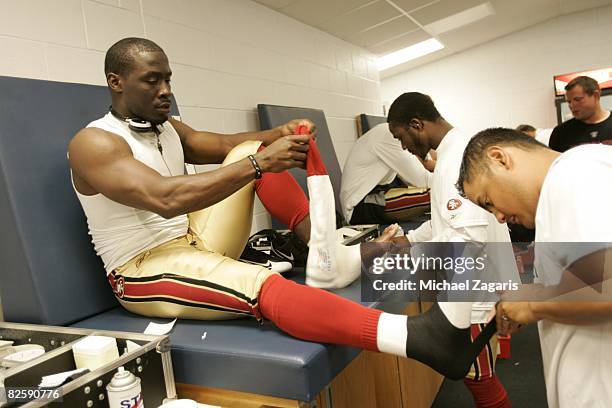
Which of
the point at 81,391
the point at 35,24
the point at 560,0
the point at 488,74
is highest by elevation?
the point at 560,0

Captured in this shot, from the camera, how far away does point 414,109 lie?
2201 millimetres

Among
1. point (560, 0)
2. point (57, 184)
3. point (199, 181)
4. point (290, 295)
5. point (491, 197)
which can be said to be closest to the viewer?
point (491, 197)

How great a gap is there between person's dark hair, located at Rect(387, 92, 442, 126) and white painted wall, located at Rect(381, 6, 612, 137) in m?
5.74

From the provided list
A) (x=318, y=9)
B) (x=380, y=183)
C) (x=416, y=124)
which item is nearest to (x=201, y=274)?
(x=416, y=124)

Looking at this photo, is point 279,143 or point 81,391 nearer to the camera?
point 81,391

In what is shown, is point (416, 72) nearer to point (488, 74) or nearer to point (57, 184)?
point (488, 74)

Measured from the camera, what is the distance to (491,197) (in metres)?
1.16

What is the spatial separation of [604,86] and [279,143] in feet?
22.2

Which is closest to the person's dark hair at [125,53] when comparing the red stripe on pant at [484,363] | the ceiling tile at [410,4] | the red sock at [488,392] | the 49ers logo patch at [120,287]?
the 49ers logo patch at [120,287]

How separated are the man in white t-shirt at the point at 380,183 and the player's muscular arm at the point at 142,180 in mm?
1998

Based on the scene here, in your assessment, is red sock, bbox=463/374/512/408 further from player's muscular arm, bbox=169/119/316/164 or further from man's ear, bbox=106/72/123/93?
man's ear, bbox=106/72/123/93

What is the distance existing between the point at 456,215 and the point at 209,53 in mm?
1938

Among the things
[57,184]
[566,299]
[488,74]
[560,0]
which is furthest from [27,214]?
[488,74]

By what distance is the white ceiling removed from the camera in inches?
153
